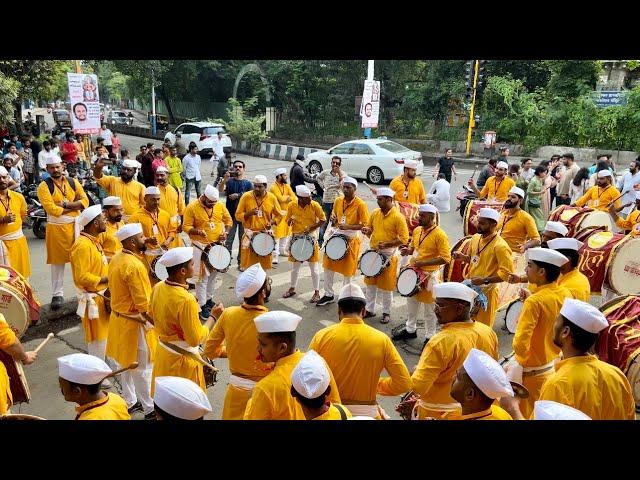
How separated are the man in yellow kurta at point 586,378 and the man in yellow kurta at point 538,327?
2.61ft

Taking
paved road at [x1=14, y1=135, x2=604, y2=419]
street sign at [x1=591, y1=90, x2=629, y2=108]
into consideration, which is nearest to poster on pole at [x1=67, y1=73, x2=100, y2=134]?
paved road at [x1=14, y1=135, x2=604, y2=419]

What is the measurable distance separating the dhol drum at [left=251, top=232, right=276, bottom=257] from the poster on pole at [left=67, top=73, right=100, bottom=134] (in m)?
8.16

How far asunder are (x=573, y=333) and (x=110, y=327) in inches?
161

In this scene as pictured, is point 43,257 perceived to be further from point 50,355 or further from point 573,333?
point 573,333

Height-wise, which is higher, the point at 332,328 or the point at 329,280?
the point at 332,328

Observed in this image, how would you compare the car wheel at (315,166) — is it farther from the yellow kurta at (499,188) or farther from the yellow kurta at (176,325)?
the yellow kurta at (176,325)

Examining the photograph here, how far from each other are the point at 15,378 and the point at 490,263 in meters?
4.67

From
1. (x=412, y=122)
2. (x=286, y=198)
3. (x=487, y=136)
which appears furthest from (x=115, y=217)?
(x=412, y=122)

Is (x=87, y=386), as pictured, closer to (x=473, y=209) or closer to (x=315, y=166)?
(x=473, y=209)

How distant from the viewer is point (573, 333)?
328 centimetres

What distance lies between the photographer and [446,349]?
362 cm

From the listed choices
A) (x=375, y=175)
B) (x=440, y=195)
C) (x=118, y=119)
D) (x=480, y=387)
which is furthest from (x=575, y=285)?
(x=118, y=119)

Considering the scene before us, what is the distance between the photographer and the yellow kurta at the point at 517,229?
693 centimetres
